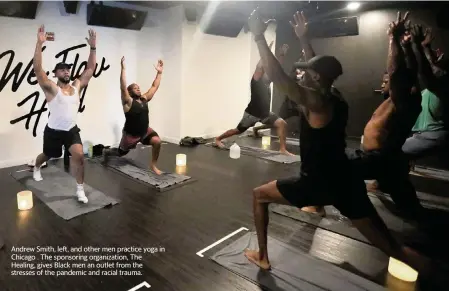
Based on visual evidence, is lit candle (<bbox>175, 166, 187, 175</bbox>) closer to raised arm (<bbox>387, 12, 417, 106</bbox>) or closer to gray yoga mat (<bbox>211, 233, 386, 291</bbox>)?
gray yoga mat (<bbox>211, 233, 386, 291</bbox>)

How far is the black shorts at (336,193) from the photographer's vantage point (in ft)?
5.75

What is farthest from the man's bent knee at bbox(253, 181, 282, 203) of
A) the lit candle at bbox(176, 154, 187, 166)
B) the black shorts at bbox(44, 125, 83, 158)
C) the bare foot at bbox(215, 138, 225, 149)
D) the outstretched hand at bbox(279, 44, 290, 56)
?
the bare foot at bbox(215, 138, 225, 149)

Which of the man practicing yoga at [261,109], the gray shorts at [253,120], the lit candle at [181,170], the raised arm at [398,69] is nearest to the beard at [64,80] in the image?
the lit candle at [181,170]

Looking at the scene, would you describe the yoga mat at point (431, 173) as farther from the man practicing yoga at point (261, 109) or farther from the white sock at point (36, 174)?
the white sock at point (36, 174)

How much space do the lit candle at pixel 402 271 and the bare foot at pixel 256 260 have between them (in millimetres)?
763

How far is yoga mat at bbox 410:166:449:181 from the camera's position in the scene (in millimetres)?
4112

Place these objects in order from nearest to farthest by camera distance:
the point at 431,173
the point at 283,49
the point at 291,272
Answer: the point at 291,272
the point at 283,49
the point at 431,173

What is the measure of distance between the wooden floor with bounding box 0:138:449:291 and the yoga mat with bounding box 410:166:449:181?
6.89 feet

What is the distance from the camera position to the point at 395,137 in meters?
2.58

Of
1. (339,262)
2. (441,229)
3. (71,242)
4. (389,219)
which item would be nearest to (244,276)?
(339,262)

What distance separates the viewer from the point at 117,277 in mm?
1989

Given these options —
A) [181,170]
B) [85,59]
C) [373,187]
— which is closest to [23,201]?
[181,170]

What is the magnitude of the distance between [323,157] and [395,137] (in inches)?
46.5

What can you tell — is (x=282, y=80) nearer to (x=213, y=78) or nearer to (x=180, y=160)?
(x=180, y=160)
